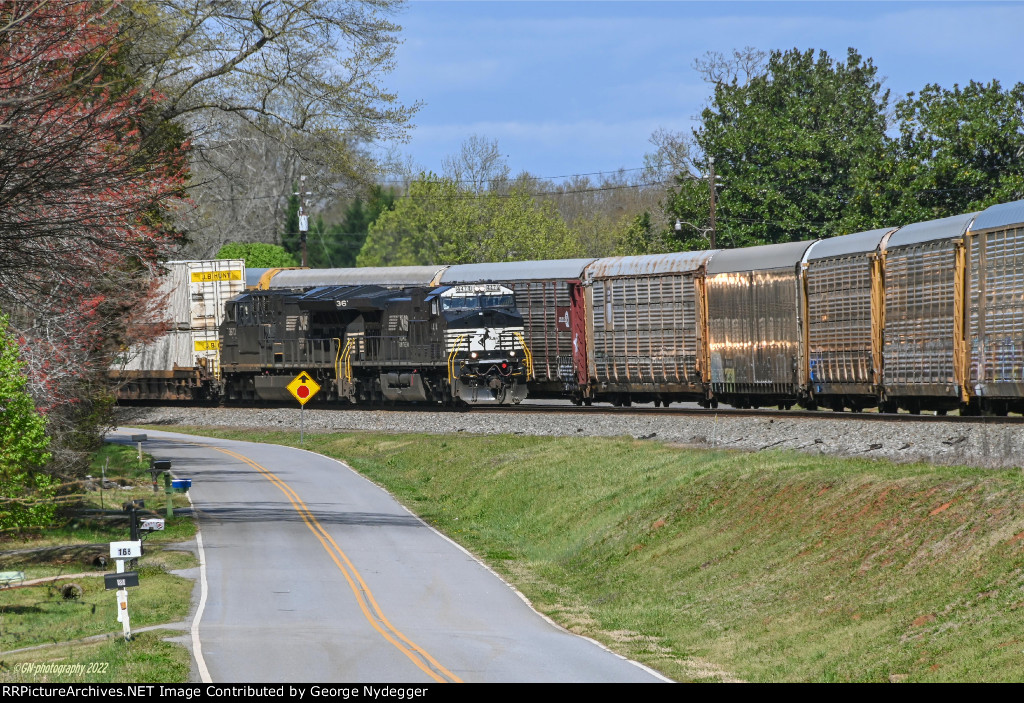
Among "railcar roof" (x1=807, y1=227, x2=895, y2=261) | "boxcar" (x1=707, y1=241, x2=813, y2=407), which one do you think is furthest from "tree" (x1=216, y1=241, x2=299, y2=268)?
"railcar roof" (x1=807, y1=227, x2=895, y2=261)

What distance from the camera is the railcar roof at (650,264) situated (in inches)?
1524

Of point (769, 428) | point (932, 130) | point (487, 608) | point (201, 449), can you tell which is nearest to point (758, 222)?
point (932, 130)

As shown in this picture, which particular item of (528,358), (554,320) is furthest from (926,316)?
(528,358)

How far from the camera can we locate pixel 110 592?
23953 mm

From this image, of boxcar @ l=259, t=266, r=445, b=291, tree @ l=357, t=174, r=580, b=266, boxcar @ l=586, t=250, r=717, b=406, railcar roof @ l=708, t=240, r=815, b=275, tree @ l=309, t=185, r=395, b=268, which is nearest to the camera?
railcar roof @ l=708, t=240, r=815, b=275

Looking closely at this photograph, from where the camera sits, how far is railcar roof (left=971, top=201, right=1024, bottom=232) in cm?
2536

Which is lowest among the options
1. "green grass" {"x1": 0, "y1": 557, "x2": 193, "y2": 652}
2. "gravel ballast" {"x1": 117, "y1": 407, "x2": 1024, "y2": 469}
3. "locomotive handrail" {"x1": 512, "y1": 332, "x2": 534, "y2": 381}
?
"green grass" {"x1": 0, "y1": 557, "x2": 193, "y2": 652}

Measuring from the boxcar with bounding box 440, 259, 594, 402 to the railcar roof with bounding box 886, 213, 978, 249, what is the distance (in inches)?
555

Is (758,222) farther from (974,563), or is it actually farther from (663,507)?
(974,563)

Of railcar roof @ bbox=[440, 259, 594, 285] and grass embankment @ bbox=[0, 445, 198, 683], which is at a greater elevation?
railcar roof @ bbox=[440, 259, 594, 285]

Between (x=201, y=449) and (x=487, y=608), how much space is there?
25372mm

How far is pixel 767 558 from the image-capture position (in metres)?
22.0

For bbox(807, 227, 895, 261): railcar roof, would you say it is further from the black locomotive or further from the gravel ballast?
the black locomotive
